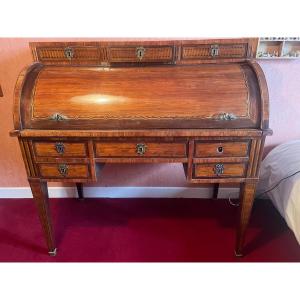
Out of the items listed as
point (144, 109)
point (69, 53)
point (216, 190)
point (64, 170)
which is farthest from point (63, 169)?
point (216, 190)

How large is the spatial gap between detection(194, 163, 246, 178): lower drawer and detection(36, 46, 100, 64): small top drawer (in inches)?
32.0

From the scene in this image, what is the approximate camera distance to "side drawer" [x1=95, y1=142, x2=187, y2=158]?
1.32 metres

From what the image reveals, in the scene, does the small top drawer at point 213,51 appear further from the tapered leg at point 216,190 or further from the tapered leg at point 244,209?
the tapered leg at point 216,190

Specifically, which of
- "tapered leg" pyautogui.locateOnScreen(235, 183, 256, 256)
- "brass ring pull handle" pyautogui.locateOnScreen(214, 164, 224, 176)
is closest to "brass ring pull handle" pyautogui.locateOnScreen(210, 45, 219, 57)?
"brass ring pull handle" pyautogui.locateOnScreen(214, 164, 224, 176)

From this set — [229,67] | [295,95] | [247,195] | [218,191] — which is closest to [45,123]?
[229,67]

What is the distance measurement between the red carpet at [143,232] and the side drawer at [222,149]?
703mm

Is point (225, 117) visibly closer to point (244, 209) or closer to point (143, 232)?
point (244, 209)

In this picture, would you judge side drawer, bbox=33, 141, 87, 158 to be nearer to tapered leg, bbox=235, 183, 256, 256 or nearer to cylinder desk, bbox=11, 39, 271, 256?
cylinder desk, bbox=11, 39, 271, 256

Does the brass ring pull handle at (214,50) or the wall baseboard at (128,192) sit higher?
the brass ring pull handle at (214,50)

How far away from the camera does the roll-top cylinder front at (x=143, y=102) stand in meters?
1.27

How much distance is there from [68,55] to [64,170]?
628 mm

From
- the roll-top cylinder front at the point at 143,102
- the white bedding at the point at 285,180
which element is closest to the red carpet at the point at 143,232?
the white bedding at the point at 285,180
